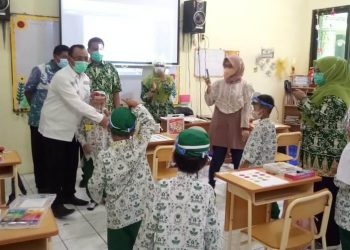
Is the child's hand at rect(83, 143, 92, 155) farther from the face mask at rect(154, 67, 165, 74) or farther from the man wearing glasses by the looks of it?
the face mask at rect(154, 67, 165, 74)

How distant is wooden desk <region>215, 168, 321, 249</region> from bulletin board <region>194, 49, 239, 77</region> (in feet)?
11.3

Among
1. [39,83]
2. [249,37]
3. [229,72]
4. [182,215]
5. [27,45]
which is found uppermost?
[249,37]

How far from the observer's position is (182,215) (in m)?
1.57

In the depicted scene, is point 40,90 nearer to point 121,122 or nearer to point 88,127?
point 88,127

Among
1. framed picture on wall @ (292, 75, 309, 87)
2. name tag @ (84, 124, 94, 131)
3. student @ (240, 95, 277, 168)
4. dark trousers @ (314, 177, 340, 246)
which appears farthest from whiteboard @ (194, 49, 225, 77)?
dark trousers @ (314, 177, 340, 246)

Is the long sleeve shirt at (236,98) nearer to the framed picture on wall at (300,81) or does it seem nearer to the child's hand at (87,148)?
the child's hand at (87,148)

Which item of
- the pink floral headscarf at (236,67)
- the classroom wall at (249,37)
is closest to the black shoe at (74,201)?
the classroom wall at (249,37)

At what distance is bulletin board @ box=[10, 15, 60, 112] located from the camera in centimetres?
450

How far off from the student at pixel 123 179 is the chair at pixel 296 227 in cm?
72

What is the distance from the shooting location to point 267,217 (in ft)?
9.22

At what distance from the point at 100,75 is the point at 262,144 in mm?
1664

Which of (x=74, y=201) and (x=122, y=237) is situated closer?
(x=122, y=237)

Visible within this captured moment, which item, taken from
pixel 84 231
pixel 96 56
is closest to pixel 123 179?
pixel 84 231

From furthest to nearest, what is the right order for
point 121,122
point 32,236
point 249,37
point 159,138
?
point 249,37
point 159,138
point 121,122
point 32,236
